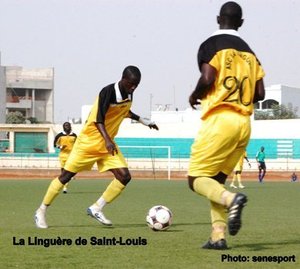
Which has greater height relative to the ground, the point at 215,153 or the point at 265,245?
the point at 215,153

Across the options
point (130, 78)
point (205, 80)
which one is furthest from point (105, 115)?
point (205, 80)

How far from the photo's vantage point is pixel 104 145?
1097 centimetres

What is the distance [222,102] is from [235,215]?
3.84 feet

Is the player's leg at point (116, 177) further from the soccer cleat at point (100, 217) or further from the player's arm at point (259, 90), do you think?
the player's arm at point (259, 90)

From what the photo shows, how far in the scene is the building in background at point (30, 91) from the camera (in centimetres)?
12056

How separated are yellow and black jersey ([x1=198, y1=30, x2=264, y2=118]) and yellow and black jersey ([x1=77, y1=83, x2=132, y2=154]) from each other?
3.05 meters

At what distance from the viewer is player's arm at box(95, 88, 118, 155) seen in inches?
411

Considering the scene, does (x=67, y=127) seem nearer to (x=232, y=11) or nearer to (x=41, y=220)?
(x=41, y=220)

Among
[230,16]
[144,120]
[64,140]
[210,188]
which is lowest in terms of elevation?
[64,140]

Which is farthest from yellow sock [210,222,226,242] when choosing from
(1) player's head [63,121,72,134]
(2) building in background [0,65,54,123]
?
(2) building in background [0,65,54,123]

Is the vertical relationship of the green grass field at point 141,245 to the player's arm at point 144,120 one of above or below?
below

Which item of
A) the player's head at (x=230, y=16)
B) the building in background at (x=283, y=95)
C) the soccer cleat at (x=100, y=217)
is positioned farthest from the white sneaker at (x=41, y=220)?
the building in background at (x=283, y=95)

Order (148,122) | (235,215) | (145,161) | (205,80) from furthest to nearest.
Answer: (145,161)
(148,122)
(205,80)
(235,215)

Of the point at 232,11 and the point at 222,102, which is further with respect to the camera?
the point at 232,11
